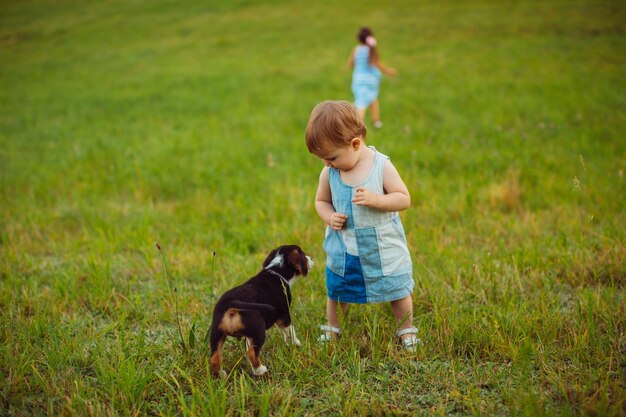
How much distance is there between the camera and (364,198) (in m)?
2.94

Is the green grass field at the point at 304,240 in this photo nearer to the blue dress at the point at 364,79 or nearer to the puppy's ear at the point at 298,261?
the puppy's ear at the point at 298,261

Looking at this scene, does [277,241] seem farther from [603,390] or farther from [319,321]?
[603,390]

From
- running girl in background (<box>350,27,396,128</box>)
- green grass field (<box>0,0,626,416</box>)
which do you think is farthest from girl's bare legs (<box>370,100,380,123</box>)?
green grass field (<box>0,0,626,416</box>)

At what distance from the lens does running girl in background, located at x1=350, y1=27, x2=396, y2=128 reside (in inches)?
394

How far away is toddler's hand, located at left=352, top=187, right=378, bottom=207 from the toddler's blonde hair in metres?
0.29

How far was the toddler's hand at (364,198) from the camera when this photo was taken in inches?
116

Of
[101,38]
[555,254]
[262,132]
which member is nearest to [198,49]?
[101,38]

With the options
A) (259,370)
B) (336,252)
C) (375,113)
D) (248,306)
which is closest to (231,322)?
(248,306)

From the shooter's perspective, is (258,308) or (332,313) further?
(332,313)

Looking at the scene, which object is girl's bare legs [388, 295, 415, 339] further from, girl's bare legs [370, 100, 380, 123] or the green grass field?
girl's bare legs [370, 100, 380, 123]

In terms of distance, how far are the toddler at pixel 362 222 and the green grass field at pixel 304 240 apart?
223 millimetres

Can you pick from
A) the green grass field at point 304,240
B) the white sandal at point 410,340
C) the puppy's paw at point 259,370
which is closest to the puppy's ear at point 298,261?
the green grass field at point 304,240

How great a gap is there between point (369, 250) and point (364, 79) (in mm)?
7572

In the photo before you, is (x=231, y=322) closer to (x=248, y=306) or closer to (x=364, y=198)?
(x=248, y=306)
